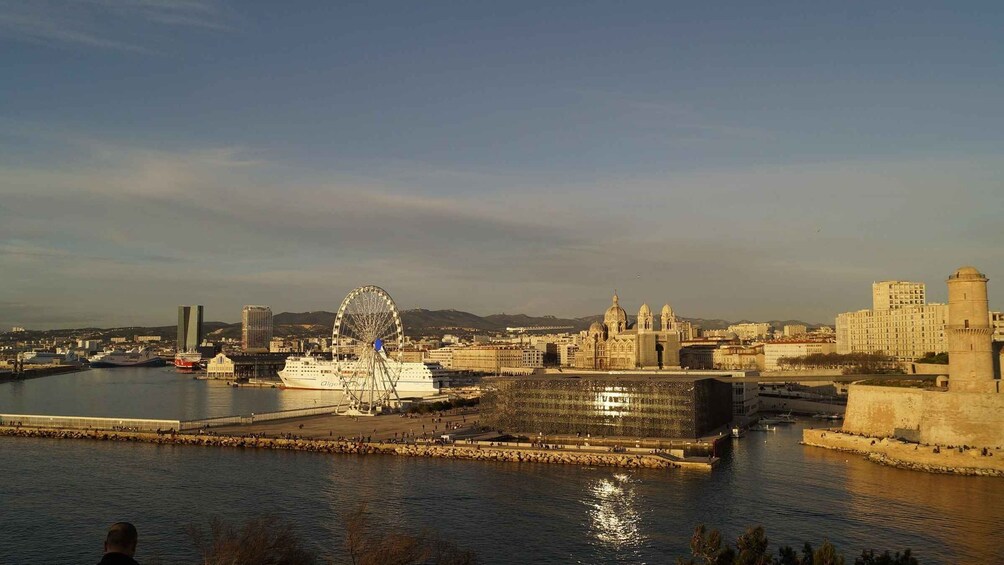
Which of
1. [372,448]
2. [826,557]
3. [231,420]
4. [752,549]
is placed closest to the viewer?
[826,557]

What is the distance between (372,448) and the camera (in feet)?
110

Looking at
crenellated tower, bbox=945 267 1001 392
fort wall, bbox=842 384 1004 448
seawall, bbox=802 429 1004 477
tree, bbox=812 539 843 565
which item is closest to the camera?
tree, bbox=812 539 843 565

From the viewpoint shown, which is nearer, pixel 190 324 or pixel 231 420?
pixel 231 420

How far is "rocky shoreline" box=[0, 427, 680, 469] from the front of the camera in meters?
29.5

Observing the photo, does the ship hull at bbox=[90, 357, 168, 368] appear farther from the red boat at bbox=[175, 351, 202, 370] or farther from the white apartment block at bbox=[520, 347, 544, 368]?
the white apartment block at bbox=[520, 347, 544, 368]

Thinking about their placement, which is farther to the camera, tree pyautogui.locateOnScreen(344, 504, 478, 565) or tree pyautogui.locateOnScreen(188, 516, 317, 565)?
tree pyautogui.locateOnScreen(344, 504, 478, 565)

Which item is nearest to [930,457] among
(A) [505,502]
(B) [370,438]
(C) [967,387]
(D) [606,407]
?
(C) [967,387]

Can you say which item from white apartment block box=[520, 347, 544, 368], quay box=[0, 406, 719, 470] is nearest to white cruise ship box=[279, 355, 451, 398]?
quay box=[0, 406, 719, 470]

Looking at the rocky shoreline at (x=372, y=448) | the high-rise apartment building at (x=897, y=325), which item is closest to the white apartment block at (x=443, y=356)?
the high-rise apartment building at (x=897, y=325)

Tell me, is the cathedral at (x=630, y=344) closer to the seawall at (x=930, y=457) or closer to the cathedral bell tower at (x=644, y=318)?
the cathedral bell tower at (x=644, y=318)

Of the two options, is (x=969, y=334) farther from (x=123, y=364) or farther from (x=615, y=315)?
(x=123, y=364)

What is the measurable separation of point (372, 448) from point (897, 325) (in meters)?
65.9

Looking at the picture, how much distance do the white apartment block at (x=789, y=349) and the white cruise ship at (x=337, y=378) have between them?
41002 millimetres

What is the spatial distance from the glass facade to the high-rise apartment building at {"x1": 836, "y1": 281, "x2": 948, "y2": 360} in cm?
4877
